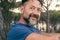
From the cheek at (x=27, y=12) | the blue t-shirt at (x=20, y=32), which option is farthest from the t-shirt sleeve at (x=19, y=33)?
the cheek at (x=27, y=12)

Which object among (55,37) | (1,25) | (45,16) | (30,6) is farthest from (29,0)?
(45,16)

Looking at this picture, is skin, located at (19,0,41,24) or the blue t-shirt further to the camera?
skin, located at (19,0,41,24)

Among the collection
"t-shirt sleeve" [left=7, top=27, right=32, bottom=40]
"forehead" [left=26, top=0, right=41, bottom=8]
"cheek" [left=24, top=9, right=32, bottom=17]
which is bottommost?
"t-shirt sleeve" [left=7, top=27, right=32, bottom=40]

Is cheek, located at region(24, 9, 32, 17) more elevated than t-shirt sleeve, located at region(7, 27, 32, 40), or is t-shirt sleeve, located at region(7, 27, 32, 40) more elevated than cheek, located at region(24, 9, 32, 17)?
cheek, located at region(24, 9, 32, 17)

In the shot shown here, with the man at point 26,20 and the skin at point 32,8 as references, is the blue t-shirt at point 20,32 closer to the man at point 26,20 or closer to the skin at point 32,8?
the man at point 26,20

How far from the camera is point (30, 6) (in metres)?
2.02

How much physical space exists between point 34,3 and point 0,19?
15.8ft

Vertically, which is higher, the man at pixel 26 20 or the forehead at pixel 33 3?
the forehead at pixel 33 3

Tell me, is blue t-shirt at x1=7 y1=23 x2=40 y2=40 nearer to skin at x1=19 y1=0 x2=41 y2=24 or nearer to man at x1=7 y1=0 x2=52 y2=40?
man at x1=7 y1=0 x2=52 y2=40

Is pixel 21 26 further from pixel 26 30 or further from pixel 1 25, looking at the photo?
pixel 1 25

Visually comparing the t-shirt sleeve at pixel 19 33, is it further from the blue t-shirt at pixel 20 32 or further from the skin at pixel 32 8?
the skin at pixel 32 8

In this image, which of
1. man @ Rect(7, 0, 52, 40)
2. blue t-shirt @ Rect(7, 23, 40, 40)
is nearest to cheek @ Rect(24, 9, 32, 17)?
man @ Rect(7, 0, 52, 40)

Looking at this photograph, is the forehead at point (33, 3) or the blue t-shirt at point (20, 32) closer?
the blue t-shirt at point (20, 32)

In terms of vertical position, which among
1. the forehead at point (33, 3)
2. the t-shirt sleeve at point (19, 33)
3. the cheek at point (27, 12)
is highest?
the forehead at point (33, 3)
